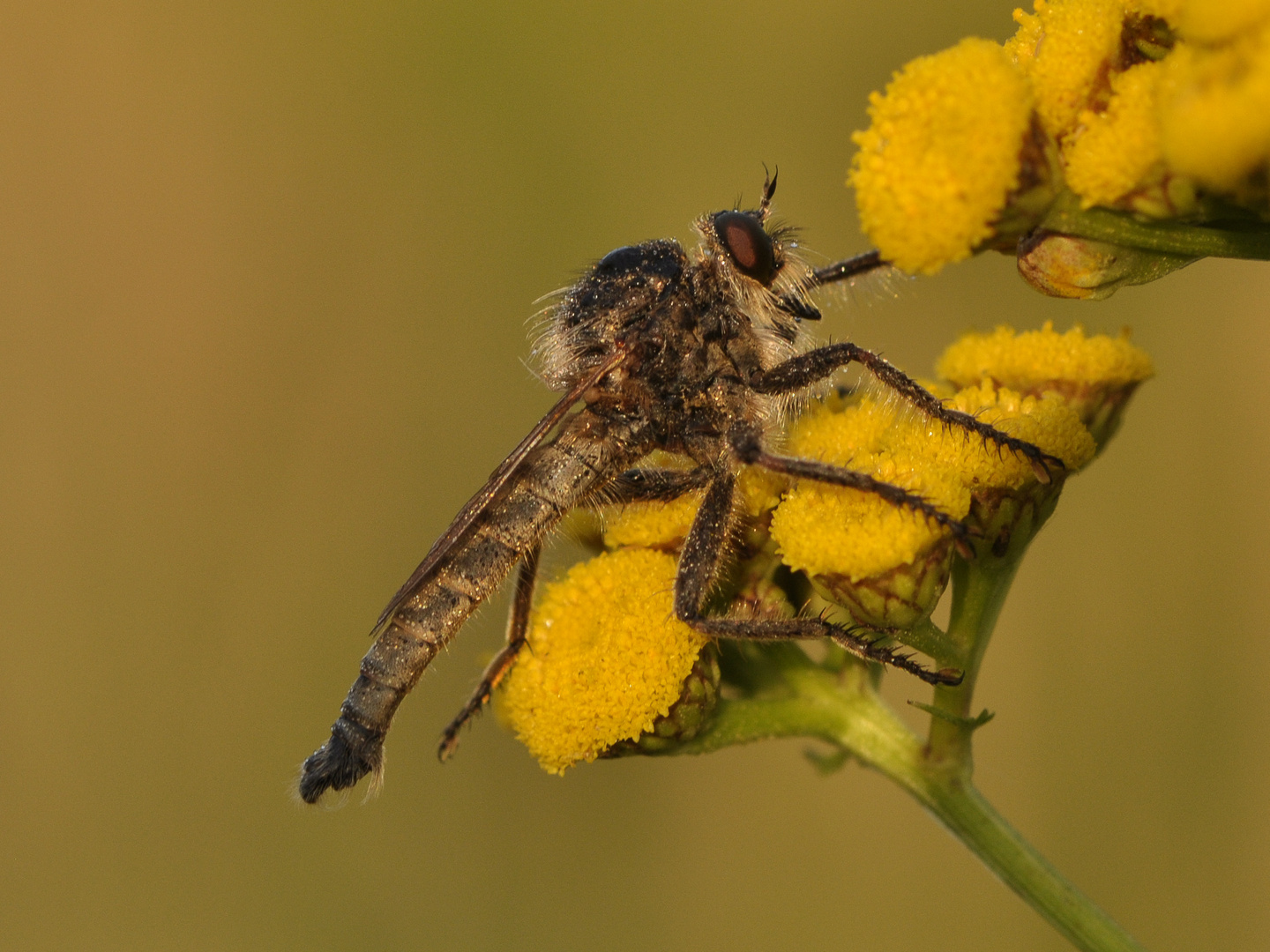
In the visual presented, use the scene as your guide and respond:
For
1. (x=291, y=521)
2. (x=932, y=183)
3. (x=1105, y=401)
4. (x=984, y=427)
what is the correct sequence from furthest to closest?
1. (x=291, y=521)
2. (x=1105, y=401)
3. (x=984, y=427)
4. (x=932, y=183)

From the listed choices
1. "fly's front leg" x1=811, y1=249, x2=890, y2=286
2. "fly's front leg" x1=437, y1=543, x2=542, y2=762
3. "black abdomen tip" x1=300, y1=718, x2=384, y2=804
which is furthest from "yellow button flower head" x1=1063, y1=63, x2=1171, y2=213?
"black abdomen tip" x1=300, y1=718, x2=384, y2=804

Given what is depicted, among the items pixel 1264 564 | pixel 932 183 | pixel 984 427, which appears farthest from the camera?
pixel 1264 564

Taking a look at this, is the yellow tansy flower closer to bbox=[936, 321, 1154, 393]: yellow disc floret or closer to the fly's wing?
bbox=[936, 321, 1154, 393]: yellow disc floret

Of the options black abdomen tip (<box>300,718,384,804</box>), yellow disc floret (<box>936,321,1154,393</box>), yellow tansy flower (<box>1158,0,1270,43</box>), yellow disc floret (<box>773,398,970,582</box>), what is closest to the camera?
yellow tansy flower (<box>1158,0,1270,43</box>)

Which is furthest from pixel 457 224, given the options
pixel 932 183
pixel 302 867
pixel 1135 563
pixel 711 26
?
pixel 932 183

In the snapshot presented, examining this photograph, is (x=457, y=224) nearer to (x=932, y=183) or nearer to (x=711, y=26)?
(x=711, y=26)

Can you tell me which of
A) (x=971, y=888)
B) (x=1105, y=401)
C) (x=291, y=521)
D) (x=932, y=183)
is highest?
(x=291, y=521)

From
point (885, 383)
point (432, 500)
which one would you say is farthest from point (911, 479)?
point (432, 500)

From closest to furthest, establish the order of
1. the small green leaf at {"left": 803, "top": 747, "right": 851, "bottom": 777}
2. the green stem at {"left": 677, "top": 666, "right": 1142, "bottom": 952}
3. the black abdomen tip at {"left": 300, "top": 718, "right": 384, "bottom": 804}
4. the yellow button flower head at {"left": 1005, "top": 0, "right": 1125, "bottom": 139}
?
the yellow button flower head at {"left": 1005, "top": 0, "right": 1125, "bottom": 139} < the green stem at {"left": 677, "top": 666, "right": 1142, "bottom": 952} < the small green leaf at {"left": 803, "top": 747, "right": 851, "bottom": 777} < the black abdomen tip at {"left": 300, "top": 718, "right": 384, "bottom": 804}
